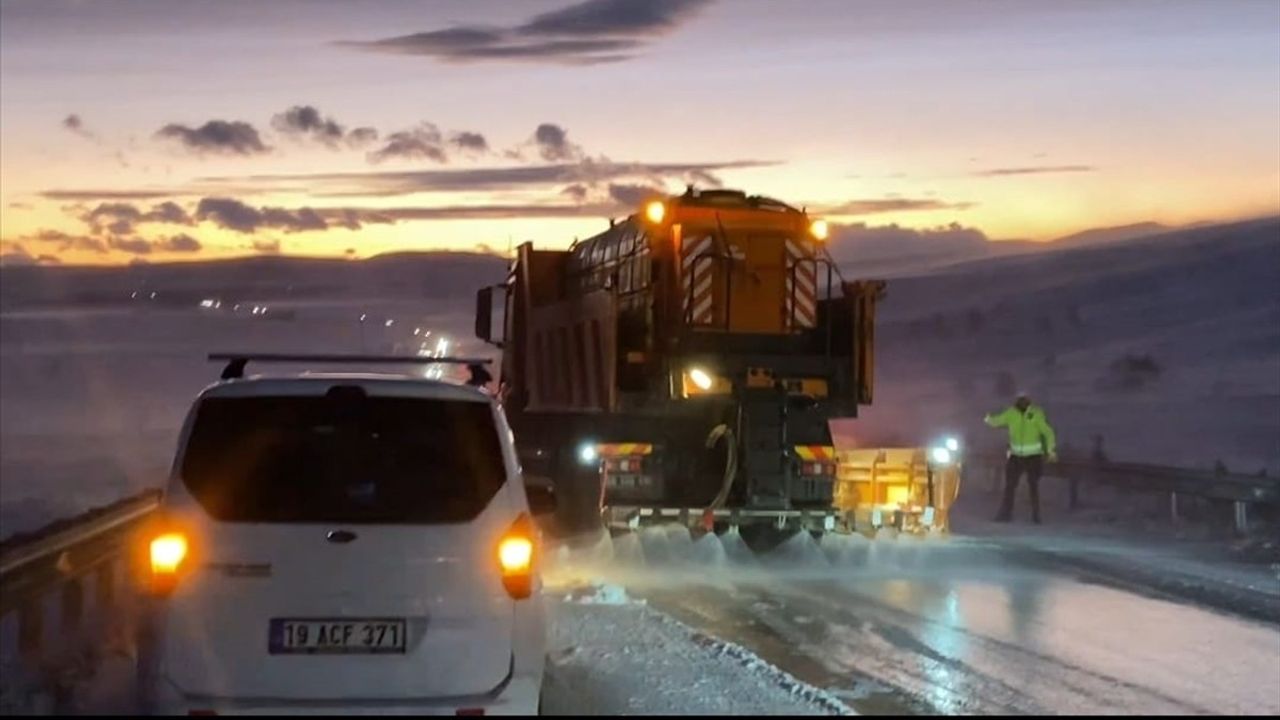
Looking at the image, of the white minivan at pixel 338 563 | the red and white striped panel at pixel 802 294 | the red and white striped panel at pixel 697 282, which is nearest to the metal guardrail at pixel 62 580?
the white minivan at pixel 338 563

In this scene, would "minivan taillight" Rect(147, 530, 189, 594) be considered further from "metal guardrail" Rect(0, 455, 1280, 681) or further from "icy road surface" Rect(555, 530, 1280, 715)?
"icy road surface" Rect(555, 530, 1280, 715)

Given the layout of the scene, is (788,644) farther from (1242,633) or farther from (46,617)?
(46,617)

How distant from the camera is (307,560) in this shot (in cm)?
762

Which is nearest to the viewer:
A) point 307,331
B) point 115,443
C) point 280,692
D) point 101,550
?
point 280,692

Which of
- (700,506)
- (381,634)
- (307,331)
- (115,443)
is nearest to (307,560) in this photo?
(381,634)

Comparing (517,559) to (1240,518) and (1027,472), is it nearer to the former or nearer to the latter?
(1240,518)

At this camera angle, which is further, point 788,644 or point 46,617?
point 46,617

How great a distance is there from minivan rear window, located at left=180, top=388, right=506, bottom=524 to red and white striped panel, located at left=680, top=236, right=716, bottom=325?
10372mm

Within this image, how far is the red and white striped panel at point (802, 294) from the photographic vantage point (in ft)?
62.1

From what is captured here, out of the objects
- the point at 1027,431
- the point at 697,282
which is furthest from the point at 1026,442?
the point at 697,282

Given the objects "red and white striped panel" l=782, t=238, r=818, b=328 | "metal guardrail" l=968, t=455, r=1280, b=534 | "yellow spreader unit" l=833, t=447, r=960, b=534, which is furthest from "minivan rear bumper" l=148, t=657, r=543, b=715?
"metal guardrail" l=968, t=455, r=1280, b=534

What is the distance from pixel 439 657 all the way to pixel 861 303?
11287mm

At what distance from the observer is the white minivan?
24.8ft

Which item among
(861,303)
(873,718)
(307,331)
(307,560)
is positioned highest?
(307,331)
